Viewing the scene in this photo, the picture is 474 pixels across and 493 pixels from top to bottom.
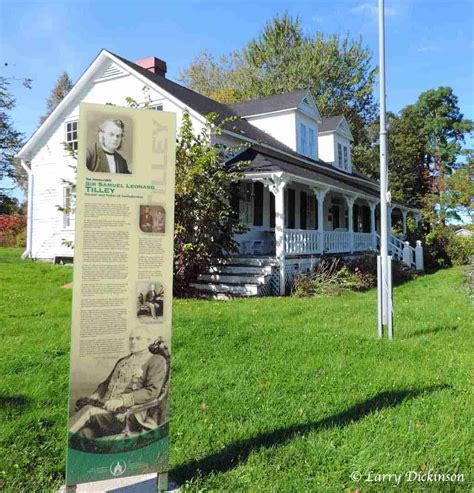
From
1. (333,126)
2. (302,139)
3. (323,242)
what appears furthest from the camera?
(333,126)

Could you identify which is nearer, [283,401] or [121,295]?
[121,295]

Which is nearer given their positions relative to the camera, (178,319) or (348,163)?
→ (178,319)

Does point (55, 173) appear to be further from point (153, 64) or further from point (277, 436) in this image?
point (277, 436)

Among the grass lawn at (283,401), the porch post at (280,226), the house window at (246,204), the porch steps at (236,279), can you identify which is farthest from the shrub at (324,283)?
the grass lawn at (283,401)

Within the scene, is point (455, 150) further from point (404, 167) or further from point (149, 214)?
point (149, 214)

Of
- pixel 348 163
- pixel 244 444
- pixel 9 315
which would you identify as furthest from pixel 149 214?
pixel 348 163

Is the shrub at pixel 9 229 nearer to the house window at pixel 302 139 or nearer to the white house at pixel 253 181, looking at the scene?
the white house at pixel 253 181

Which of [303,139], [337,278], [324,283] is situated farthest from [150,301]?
[303,139]

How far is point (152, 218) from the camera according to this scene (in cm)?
319

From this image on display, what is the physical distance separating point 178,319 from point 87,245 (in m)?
5.31

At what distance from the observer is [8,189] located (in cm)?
3023

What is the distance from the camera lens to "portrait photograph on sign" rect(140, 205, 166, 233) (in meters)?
3.16

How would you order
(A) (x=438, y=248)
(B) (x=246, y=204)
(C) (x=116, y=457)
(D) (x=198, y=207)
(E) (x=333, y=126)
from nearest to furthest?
Result: 1. (C) (x=116, y=457)
2. (D) (x=198, y=207)
3. (B) (x=246, y=204)
4. (E) (x=333, y=126)
5. (A) (x=438, y=248)

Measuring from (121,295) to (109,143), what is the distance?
1.01 meters
